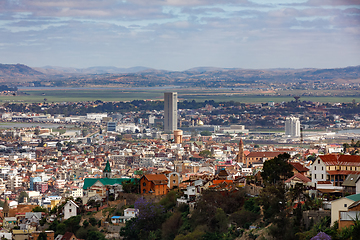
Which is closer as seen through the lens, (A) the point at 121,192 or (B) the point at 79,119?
(A) the point at 121,192

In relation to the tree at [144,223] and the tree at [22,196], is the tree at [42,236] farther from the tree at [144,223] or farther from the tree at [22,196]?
the tree at [22,196]

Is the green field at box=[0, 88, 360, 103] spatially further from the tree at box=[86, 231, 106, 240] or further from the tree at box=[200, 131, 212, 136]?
the tree at box=[86, 231, 106, 240]

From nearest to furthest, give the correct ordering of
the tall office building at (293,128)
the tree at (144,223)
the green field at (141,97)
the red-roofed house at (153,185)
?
the tree at (144,223)
the red-roofed house at (153,185)
the tall office building at (293,128)
the green field at (141,97)

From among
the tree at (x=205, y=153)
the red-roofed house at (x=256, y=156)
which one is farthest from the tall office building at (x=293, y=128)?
the red-roofed house at (x=256, y=156)

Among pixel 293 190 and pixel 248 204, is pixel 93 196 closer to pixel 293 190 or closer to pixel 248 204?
pixel 248 204

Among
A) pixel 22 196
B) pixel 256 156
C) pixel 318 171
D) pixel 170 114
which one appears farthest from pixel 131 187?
pixel 170 114

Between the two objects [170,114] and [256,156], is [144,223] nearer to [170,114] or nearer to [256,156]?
[256,156]

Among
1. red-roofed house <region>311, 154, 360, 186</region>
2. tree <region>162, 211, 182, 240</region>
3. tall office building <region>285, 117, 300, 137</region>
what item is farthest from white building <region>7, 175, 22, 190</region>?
tall office building <region>285, 117, 300, 137</region>

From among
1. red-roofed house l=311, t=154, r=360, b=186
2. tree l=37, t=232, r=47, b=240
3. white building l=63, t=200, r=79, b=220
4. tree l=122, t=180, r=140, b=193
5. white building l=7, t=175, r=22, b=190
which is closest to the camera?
red-roofed house l=311, t=154, r=360, b=186

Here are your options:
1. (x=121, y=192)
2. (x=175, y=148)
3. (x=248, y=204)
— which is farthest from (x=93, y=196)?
(x=175, y=148)

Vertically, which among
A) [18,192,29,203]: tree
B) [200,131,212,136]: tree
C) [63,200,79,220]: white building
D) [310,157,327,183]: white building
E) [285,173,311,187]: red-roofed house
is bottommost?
[200,131,212,136]: tree

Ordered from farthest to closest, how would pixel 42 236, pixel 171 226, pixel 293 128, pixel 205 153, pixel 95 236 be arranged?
pixel 293 128 < pixel 205 153 < pixel 42 236 < pixel 95 236 < pixel 171 226
